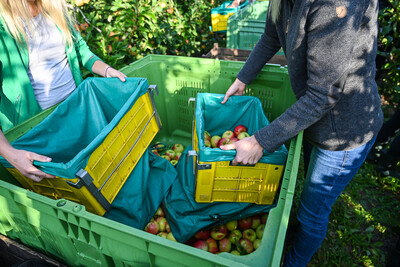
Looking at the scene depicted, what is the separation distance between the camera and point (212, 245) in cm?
182

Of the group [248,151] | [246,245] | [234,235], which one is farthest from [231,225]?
[248,151]

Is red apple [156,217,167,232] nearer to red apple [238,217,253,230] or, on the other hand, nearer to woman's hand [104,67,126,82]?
red apple [238,217,253,230]

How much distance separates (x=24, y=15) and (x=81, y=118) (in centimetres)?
71

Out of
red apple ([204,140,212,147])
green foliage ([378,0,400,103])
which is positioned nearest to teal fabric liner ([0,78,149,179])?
red apple ([204,140,212,147])

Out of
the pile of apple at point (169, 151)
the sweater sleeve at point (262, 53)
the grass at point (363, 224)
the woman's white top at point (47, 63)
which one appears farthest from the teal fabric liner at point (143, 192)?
the grass at point (363, 224)

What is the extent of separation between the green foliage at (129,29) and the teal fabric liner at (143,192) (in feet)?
3.64

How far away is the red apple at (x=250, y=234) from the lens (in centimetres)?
184

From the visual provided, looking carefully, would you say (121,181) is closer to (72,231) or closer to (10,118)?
(72,231)

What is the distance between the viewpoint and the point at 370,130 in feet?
4.11

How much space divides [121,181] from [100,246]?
690 mm

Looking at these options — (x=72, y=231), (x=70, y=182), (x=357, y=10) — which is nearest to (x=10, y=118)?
(x=70, y=182)

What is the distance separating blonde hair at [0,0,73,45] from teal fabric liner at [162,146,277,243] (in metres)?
1.22

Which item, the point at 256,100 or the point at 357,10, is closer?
the point at 357,10

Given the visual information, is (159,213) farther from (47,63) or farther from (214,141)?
(47,63)
